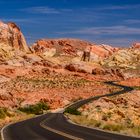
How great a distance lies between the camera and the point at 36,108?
281 ft

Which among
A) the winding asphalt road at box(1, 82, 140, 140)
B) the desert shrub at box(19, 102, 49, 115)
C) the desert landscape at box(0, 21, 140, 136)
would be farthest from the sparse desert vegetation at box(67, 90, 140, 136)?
the winding asphalt road at box(1, 82, 140, 140)

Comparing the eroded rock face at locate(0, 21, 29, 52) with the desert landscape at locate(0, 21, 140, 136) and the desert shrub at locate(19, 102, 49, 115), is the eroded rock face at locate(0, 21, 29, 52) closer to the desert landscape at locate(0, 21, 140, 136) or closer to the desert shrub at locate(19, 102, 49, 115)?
the desert landscape at locate(0, 21, 140, 136)

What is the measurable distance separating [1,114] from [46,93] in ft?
161

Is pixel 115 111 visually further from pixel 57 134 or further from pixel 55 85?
pixel 55 85

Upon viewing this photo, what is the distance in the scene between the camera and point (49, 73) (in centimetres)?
14575

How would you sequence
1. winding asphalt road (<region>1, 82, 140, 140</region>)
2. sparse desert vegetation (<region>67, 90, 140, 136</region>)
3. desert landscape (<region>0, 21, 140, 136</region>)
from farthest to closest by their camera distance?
desert landscape (<region>0, 21, 140, 136</region>) → sparse desert vegetation (<region>67, 90, 140, 136</region>) → winding asphalt road (<region>1, 82, 140, 140</region>)

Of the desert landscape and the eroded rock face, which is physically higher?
the eroded rock face

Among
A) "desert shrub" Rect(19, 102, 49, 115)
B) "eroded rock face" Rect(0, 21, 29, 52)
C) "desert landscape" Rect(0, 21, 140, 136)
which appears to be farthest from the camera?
"eroded rock face" Rect(0, 21, 29, 52)

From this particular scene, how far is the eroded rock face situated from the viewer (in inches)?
6698

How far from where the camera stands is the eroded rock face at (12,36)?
170125 millimetres

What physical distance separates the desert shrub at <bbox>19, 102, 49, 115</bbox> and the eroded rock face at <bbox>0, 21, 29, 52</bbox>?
76.0 meters

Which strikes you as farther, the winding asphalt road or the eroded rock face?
the eroded rock face

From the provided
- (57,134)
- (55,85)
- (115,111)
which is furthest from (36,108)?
(57,134)

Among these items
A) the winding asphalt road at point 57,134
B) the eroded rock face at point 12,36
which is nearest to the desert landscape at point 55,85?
the eroded rock face at point 12,36
